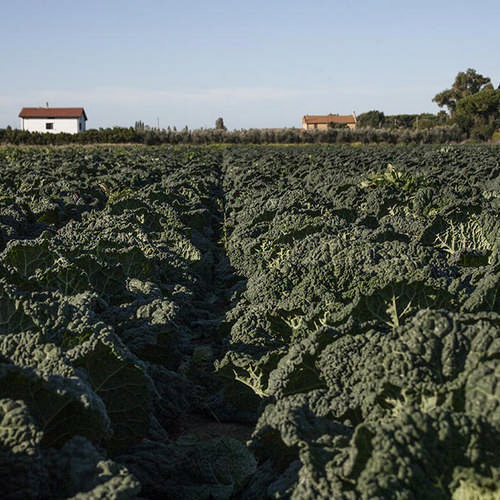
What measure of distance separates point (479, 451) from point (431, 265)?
2175 mm

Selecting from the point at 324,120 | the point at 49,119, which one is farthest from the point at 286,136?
the point at 324,120

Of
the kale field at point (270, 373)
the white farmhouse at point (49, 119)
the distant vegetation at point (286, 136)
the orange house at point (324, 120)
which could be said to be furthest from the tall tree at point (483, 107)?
the kale field at point (270, 373)

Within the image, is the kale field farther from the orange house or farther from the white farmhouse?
the orange house

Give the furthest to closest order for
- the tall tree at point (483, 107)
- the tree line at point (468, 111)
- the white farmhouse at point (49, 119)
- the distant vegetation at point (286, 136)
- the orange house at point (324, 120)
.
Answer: the orange house at point (324, 120)
the white farmhouse at point (49, 119)
the tall tree at point (483, 107)
the tree line at point (468, 111)
the distant vegetation at point (286, 136)

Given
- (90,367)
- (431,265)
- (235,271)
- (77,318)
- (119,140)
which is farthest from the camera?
(119,140)

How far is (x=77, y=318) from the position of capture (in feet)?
11.8

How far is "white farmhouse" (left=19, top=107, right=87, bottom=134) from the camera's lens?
9569cm

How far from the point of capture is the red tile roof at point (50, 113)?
9569 centimetres

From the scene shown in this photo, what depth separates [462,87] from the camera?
4434 inches

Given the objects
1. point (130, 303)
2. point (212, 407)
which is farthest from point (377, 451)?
point (130, 303)

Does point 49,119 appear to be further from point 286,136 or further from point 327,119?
point 327,119

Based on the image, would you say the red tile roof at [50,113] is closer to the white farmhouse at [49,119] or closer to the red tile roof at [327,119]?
the white farmhouse at [49,119]

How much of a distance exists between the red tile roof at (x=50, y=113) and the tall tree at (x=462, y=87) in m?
62.1

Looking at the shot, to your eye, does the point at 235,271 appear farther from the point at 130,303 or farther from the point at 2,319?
the point at 2,319
